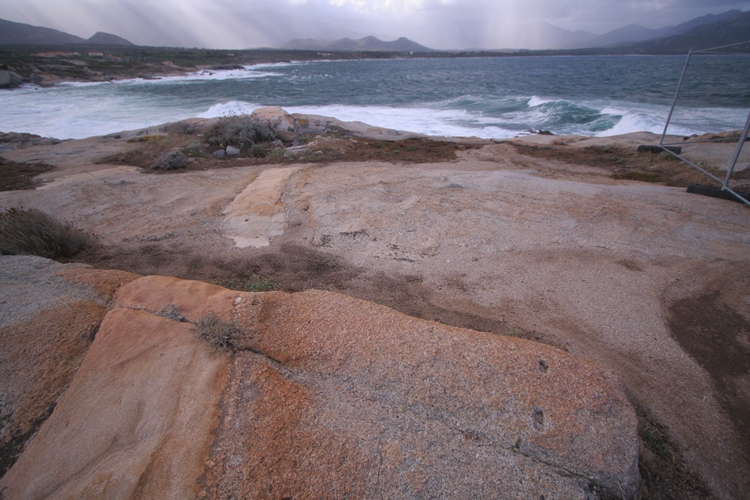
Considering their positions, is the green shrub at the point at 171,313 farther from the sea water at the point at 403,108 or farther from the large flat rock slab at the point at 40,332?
the sea water at the point at 403,108

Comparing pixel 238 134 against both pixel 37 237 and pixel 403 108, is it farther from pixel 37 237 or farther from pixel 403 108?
pixel 403 108

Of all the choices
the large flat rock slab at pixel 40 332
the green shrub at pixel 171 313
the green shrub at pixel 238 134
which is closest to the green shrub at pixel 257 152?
the green shrub at pixel 238 134

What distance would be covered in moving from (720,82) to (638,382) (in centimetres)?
1038

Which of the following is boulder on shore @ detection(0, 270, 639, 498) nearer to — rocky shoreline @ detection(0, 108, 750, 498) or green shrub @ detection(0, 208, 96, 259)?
rocky shoreline @ detection(0, 108, 750, 498)

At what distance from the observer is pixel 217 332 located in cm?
260

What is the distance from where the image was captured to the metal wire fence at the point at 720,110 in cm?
762

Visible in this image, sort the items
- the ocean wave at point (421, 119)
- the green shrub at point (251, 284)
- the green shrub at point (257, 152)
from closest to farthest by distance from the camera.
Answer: the green shrub at point (251, 284)
the green shrub at point (257, 152)
the ocean wave at point (421, 119)

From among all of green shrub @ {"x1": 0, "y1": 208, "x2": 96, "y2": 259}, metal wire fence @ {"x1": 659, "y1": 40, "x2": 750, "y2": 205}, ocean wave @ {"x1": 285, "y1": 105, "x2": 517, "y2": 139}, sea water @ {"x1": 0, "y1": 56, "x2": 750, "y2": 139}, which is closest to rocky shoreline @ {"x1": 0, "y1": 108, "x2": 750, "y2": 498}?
green shrub @ {"x1": 0, "y1": 208, "x2": 96, "y2": 259}

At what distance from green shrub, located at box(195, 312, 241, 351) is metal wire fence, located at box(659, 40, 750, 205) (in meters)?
8.76

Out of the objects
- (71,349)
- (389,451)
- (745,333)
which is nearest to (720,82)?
(745,333)

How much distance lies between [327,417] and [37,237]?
5.20m

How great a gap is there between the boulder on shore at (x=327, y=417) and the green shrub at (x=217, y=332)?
0.17 feet

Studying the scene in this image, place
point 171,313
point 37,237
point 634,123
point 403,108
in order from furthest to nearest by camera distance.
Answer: point 403,108
point 634,123
point 37,237
point 171,313

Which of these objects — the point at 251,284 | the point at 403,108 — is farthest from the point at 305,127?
the point at 403,108
